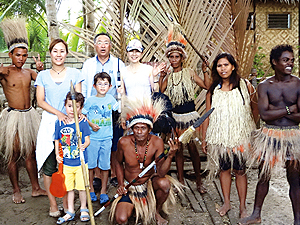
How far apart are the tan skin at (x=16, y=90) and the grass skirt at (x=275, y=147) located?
245 cm

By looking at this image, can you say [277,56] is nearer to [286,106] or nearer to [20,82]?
[286,106]

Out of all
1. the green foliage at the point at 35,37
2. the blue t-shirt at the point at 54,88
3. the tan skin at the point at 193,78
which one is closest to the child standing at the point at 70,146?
the blue t-shirt at the point at 54,88

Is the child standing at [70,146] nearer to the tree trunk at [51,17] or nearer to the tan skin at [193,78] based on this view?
the tan skin at [193,78]

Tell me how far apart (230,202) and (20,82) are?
104 inches

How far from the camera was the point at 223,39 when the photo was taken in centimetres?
363

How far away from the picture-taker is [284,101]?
257 cm

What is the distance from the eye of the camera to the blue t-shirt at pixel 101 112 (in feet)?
10.4

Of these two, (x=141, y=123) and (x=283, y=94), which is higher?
(x=283, y=94)

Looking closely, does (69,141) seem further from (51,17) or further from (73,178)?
(51,17)

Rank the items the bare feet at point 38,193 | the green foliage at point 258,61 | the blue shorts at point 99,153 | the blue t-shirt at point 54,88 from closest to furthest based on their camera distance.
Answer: the blue t-shirt at point 54,88, the blue shorts at point 99,153, the bare feet at point 38,193, the green foliage at point 258,61

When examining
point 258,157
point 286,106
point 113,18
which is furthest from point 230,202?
point 113,18

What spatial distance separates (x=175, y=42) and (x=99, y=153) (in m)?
1.43

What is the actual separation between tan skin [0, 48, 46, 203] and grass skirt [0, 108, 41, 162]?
5 centimetres

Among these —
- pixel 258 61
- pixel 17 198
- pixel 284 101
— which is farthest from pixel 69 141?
pixel 258 61
